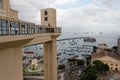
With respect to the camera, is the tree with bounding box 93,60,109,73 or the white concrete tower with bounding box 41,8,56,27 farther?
the tree with bounding box 93,60,109,73

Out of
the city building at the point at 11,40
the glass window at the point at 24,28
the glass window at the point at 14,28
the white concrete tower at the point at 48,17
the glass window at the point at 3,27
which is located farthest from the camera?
the white concrete tower at the point at 48,17

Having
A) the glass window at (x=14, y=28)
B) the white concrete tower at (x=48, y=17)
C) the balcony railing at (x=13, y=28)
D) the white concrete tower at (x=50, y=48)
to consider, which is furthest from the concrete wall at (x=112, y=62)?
the glass window at (x=14, y=28)

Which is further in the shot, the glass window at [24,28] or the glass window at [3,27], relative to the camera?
the glass window at [24,28]

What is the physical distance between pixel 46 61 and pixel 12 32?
16.5 feet

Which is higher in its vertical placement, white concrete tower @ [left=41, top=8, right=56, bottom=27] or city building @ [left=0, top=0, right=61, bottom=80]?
white concrete tower @ [left=41, top=8, right=56, bottom=27]

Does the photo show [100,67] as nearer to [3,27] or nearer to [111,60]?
[111,60]

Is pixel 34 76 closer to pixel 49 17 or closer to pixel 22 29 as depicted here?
pixel 49 17

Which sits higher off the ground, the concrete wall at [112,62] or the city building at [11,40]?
the city building at [11,40]

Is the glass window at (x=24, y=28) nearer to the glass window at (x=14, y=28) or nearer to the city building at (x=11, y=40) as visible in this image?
the city building at (x=11, y=40)

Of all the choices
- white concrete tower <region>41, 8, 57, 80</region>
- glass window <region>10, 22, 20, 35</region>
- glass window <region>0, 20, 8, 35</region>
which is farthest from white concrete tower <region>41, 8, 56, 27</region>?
glass window <region>0, 20, 8, 35</region>

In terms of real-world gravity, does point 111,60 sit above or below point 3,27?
below

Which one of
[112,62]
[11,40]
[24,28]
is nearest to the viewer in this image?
[11,40]

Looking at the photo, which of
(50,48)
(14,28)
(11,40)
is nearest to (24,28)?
(14,28)

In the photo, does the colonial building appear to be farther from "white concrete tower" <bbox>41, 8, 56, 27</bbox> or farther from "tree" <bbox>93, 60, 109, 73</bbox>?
"white concrete tower" <bbox>41, 8, 56, 27</bbox>
